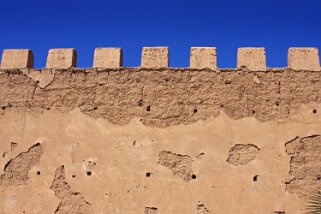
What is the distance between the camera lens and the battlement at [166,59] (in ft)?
23.7

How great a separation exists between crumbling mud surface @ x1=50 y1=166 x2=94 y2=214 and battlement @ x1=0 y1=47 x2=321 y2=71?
179 centimetres

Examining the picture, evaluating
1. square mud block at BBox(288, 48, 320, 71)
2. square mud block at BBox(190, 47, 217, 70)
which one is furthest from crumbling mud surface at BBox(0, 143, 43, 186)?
square mud block at BBox(288, 48, 320, 71)

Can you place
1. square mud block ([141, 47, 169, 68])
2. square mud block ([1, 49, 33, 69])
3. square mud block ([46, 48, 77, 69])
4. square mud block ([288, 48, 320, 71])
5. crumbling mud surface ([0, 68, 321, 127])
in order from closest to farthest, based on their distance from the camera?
crumbling mud surface ([0, 68, 321, 127])
square mud block ([288, 48, 320, 71])
square mud block ([141, 47, 169, 68])
square mud block ([46, 48, 77, 69])
square mud block ([1, 49, 33, 69])

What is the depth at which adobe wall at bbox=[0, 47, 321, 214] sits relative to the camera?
6.79 m

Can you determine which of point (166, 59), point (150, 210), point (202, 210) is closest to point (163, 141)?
point (150, 210)

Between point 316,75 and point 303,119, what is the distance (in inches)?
28.5

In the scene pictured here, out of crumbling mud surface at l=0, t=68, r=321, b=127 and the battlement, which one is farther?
the battlement

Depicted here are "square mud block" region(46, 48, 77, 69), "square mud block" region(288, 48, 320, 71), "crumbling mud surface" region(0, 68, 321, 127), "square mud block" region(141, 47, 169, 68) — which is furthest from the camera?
"square mud block" region(46, 48, 77, 69)

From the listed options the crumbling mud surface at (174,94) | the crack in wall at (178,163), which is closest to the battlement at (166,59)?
the crumbling mud surface at (174,94)

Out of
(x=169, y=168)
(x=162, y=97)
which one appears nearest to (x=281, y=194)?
(x=169, y=168)

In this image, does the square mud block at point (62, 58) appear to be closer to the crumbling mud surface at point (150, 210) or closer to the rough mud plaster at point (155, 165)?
the rough mud plaster at point (155, 165)

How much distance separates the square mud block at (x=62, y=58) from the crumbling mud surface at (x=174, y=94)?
6.4 inches

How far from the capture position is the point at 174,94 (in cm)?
718

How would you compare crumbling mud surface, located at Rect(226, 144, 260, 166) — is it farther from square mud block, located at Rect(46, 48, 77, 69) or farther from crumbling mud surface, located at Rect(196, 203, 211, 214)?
square mud block, located at Rect(46, 48, 77, 69)
